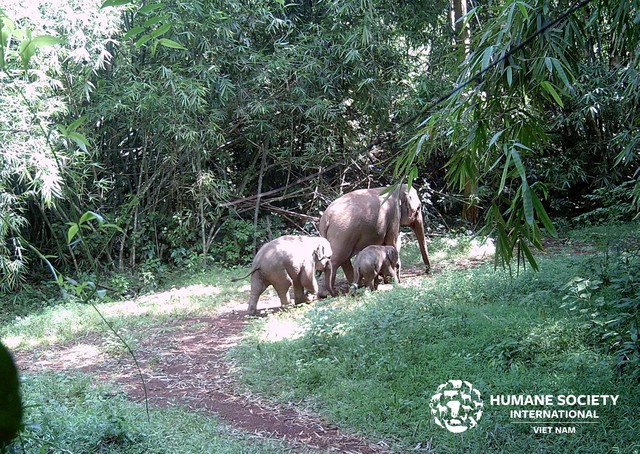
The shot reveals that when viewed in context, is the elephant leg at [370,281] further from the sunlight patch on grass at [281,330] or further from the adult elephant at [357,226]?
the sunlight patch on grass at [281,330]

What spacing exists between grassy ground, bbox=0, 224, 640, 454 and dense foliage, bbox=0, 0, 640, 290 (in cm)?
156

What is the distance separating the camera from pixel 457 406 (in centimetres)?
328

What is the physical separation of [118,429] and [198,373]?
5.20 feet

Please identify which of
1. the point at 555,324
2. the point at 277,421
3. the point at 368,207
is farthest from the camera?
the point at 368,207

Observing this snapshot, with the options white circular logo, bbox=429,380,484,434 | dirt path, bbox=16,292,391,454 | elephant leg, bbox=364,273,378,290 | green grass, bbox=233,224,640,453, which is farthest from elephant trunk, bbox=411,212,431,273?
white circular logo, bbox=429,380,484,434

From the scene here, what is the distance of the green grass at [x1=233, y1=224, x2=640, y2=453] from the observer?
306cm

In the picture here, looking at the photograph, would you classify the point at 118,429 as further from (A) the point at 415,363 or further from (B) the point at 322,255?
(B) the point at 322,255

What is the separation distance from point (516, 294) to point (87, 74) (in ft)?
17.6

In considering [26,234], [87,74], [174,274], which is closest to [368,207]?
[174,274]

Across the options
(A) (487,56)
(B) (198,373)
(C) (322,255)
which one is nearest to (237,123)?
(C) (322,255)

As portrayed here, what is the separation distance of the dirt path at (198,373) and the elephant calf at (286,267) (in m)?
0.41

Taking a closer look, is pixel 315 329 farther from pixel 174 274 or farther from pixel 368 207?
pixel 174 274

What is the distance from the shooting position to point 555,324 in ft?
13.5

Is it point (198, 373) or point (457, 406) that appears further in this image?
point (198, 373)
